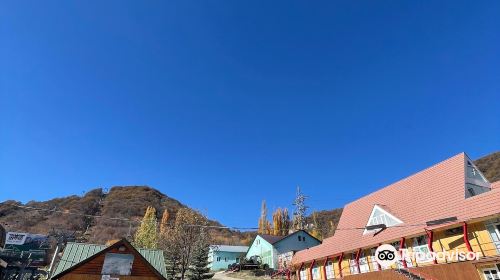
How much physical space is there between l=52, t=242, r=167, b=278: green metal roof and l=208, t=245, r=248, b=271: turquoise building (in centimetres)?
3697

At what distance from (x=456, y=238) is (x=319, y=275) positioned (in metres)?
17.0

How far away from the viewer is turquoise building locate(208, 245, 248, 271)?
65375 millimetres

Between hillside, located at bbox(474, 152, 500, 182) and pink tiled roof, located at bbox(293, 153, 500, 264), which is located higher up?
hillside, located at bbox(474, 152, 500, 182)

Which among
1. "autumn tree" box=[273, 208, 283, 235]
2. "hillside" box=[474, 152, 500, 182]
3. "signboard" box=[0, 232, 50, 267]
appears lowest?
"signboard" box=[0, 232, 50, 267]

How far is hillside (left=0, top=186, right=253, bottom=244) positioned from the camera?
93250 millimetres

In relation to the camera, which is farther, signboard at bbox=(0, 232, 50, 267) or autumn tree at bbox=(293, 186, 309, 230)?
autumn tree at bbox=(293, 186, 309, 230)

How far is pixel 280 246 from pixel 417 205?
31232mm

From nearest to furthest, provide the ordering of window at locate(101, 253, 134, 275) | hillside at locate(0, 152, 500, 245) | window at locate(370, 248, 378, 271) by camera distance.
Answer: window at locate(101, 253, 134, 275) < window at locate(370, 248, 378, 271) < hillside at locate(0, 152, 500, 245)

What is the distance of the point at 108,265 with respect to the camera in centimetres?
2625

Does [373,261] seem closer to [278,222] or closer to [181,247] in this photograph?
[181,247]

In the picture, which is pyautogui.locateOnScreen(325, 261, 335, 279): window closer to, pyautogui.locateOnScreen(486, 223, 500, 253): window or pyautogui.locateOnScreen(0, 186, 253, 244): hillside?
pyautogui.locateOnScreen(486, 223, 500, 253): window

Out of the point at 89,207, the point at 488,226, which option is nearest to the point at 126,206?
the point at 89,207

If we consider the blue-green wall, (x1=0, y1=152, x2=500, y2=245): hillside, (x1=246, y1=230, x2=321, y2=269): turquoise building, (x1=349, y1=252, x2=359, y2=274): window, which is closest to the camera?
(x1=349, y1=252, x2=359, y2=274): window

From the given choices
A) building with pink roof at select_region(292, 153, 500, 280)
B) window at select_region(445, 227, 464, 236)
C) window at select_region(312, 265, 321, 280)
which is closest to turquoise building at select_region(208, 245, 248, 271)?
window at select_region(312, 265, 321, 280)
